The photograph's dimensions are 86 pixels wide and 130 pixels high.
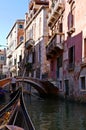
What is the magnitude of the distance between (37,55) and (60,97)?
7046 mm

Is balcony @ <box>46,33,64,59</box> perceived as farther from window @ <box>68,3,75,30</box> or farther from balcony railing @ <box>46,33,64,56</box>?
window @ <box>68,3,75,30</box>

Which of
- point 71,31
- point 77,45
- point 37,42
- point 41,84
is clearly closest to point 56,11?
point 71,31

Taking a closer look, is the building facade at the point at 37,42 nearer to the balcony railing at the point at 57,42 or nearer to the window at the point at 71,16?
the balcony railing at the point at 57,42

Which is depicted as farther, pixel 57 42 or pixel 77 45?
pixel 57 42

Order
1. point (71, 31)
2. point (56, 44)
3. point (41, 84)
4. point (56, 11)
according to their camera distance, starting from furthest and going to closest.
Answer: point (41, 84), point (56, 11), point (56, 44), point (71, 31)

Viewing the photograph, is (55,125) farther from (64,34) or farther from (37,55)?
(37,55)

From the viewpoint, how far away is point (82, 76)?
13773 millimetres

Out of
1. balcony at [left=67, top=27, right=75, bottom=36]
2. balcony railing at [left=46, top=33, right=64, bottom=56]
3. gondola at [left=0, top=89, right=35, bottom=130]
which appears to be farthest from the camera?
balcony railing at [left=46, top=33, right=64, bottom=56]

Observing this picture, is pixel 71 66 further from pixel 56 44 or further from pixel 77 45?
pixel 56 44

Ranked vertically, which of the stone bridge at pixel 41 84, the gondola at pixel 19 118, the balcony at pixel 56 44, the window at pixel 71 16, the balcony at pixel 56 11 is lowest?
the gondola at pixel 19 118

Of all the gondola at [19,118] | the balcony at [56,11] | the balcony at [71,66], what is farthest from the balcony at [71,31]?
the gondola at [19,118]

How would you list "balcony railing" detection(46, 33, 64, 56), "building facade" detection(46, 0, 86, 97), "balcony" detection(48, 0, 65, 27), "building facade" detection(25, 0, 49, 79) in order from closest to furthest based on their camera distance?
1. "building facade" detection(46, 0, 86, 97)
2. "balcony railing" detection(46, 33, 64, 56)
3. "balcony" detection(48, 0, 65, 27)
4. "building facade" detection(25, 0, 49, 79)

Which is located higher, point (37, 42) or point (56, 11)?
point (56, 11)

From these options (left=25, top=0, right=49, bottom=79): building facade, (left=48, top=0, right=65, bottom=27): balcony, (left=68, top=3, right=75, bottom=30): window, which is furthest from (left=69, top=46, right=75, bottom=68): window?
(left=25, top=0, right=49, bottom=79): building facade
